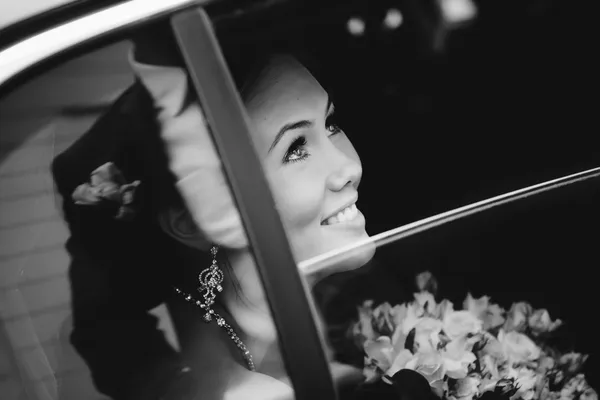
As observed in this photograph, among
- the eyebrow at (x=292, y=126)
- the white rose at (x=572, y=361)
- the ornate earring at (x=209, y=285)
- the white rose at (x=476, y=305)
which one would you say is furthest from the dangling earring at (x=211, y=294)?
the white rose at (x=572, y=361)

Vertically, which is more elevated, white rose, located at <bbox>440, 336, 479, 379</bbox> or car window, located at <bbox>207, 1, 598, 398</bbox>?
car window, located at <bbox>207, 1, 598, 398</bbox>

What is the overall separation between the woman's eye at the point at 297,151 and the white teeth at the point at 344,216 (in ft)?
0.49

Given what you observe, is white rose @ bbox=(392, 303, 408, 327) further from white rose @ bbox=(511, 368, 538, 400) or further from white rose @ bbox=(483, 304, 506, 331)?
white rose @ bbox=(511, 368, 538, 400)

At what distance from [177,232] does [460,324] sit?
0.65m

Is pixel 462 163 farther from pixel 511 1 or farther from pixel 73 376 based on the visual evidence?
pixel 73 376

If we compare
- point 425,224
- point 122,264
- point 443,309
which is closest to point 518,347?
point 443,309

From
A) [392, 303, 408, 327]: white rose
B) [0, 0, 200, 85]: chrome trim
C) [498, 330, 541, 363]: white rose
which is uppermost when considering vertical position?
[0, 0, 200, 85]: chrome trim

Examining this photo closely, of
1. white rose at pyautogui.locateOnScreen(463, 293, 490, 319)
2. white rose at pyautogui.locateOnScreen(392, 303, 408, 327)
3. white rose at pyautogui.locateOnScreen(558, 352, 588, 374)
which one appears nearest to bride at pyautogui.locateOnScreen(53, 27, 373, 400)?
white rose at pyautogui.locateOnScreen(392, 303, 408, 327)

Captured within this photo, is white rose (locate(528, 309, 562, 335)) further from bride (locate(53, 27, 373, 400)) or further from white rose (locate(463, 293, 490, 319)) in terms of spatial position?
bride (locate(53, 27, 373, 400))

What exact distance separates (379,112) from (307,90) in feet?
0.57

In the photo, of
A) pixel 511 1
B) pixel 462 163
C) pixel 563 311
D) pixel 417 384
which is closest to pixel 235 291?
pixel 417 384

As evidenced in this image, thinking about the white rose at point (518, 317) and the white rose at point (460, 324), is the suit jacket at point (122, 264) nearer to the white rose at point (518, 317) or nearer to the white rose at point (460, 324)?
the white rose at point (460, 324)

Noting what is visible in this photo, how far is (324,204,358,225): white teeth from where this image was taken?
1.30 metres

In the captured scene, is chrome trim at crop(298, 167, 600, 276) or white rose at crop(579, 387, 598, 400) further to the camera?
white rose at crop(579, 387, 598, 400)
